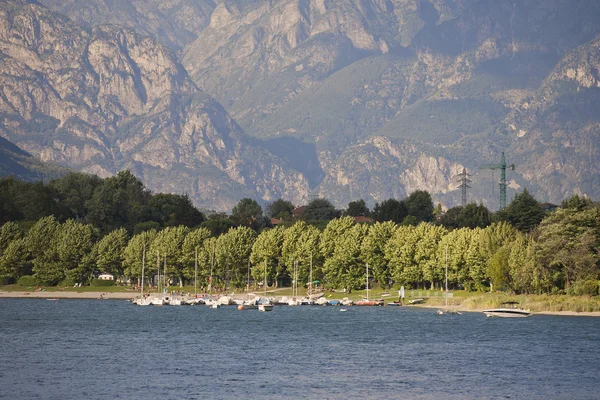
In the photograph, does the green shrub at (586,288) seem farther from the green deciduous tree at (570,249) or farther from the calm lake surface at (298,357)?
the calm lake surface at (298,357)

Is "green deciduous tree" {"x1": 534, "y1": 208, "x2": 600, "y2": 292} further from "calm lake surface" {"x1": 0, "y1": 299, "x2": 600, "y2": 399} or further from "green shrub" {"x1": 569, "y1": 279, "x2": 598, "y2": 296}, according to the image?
"calm lake surface" {"x1": 0, "y1": 299, "x2": 600, "y2": 399}

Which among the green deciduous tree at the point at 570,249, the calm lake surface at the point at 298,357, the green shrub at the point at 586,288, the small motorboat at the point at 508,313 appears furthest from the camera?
the green deciduous tree at the point at 570,249

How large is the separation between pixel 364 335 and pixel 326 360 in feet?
99.2

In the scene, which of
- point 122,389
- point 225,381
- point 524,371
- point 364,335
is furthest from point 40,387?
point 364,335

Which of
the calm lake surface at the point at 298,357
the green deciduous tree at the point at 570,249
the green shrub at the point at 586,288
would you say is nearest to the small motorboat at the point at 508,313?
the calm lake surface at the point at 298,357

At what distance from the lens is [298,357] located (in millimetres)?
129750

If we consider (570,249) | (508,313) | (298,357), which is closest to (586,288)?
(570,249)

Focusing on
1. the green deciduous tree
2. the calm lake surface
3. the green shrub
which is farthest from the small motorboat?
the green deciduous tree

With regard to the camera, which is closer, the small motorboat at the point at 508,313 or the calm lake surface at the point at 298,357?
the calm lake surface at the point at 298,357

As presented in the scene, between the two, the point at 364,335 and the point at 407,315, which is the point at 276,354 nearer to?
the point at 364,335

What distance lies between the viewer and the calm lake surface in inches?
4094

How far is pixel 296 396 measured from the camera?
329 feet

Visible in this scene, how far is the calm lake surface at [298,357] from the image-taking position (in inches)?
4094

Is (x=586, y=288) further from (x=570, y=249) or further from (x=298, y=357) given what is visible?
(x=298, y=357)
